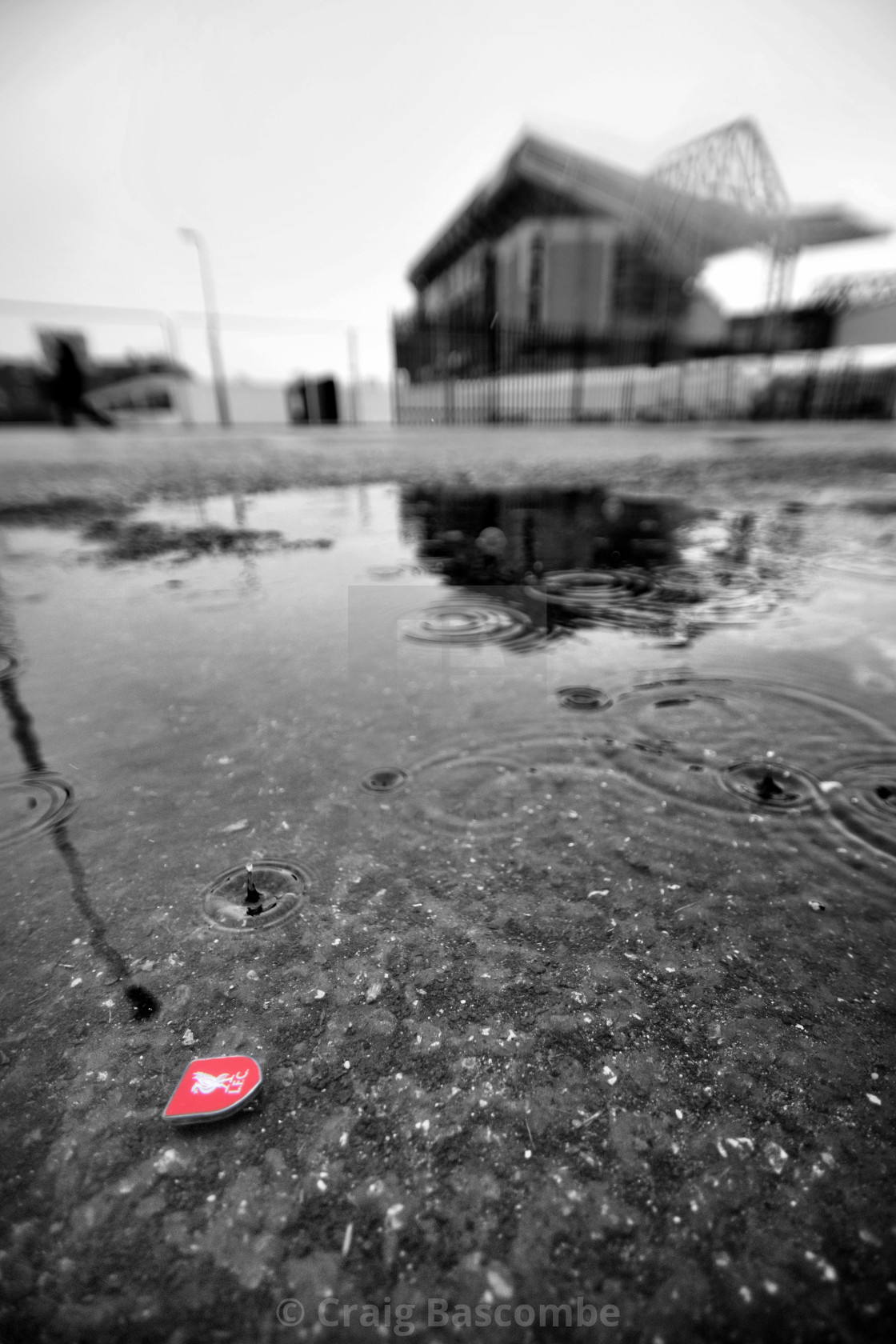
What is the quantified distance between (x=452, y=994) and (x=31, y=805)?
43.6 inches

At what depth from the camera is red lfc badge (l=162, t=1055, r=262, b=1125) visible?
80 centimetres

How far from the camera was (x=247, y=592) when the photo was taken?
3.15 m

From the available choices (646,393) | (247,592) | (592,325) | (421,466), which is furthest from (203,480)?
(592,325)

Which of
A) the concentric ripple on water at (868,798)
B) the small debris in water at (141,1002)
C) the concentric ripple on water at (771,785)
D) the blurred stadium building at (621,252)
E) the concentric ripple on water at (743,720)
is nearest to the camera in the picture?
the small debris in water at (141,1002)

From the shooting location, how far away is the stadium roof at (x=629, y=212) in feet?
88.7

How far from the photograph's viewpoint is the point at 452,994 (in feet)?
3.15

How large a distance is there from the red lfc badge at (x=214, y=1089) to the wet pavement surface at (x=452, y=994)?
0.03m

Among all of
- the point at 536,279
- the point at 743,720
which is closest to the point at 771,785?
the point at 743,720

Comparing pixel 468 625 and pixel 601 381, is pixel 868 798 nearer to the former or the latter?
pixel 468 625

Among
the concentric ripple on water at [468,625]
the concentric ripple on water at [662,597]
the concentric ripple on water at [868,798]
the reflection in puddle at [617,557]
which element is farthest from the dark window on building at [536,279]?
the concentric ripple on water at [868,798]

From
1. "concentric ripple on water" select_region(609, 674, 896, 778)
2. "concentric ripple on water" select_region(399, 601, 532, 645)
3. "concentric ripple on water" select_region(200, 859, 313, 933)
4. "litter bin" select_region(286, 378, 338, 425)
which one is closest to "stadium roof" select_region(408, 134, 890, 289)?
"litter bin" select_region(286, 378, 338, 425)

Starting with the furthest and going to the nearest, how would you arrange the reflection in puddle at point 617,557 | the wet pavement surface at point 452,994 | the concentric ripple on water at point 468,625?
1. the reflection in puddle at point 617,557
2. the concentric ripple on water at point 468,625
3. the wet pavement surface at point 452,994

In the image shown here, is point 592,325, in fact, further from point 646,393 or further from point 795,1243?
point 795,1243

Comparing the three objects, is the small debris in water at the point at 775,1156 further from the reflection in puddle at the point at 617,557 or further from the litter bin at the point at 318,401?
the litter bin at the point at 318,401
